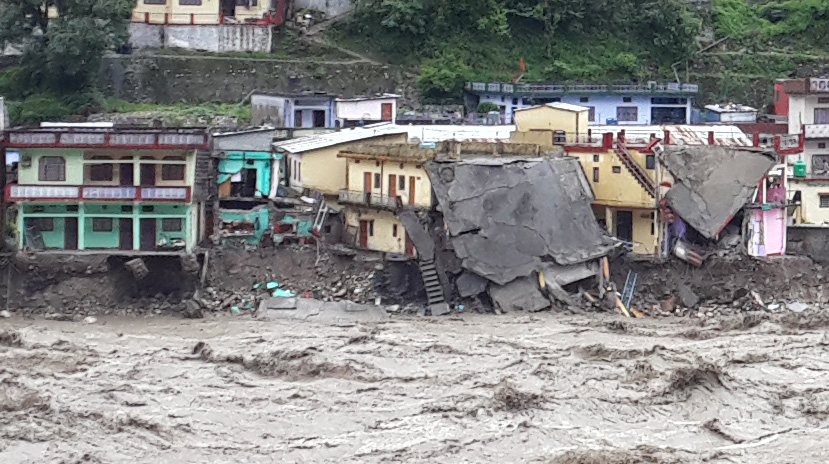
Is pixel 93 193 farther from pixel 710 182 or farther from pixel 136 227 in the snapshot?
pixel 710 182

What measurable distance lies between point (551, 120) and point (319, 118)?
30.3 feet

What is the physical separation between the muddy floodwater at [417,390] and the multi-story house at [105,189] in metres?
3.13

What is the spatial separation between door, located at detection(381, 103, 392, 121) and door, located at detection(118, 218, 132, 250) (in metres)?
14.5

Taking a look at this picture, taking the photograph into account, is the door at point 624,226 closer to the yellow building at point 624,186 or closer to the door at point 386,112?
the yellow building at point 624,186

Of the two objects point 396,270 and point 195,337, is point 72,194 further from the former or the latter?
point 396,270

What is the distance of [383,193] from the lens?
1848 inches

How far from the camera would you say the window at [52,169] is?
44312 millimetres

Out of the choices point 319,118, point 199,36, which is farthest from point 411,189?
point 199,36

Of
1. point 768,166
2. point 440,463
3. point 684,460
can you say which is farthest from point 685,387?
point 768,166

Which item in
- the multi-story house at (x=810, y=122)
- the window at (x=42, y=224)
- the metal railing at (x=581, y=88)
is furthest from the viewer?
the metal railing at (x=581, y=88)

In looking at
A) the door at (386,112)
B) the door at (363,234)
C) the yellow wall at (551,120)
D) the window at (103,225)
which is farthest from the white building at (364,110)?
the window at (103,225)

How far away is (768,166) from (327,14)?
22.7 m

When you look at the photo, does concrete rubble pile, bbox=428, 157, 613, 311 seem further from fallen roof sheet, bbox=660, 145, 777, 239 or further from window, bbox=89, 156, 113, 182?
window, bbox=89, 156, 113, 182

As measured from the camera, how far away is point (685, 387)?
114 feet
